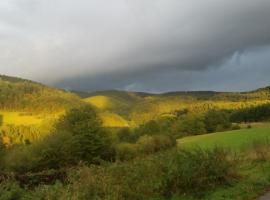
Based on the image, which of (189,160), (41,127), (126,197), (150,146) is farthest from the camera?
(41,127)

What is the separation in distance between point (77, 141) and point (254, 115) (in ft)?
292

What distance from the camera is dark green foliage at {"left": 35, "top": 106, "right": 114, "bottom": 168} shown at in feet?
228

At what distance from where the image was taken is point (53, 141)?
71.9m

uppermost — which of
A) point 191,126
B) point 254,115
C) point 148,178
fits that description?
point 254,115

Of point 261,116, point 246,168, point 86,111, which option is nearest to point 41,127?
point 261,116

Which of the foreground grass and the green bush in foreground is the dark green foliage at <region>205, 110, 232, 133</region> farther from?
the green bush in foreground

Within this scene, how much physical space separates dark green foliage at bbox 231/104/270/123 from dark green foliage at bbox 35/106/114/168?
255 feet

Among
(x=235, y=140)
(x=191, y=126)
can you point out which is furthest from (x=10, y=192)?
(x=191, y=126)

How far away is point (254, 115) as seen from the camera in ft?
484

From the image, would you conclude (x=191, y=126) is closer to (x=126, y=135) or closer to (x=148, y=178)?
(x=126, y=135)

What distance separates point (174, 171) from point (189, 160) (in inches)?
38.0

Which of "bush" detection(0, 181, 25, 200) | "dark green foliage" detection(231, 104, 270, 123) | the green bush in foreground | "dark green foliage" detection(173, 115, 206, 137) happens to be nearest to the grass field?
the green bush in foreground

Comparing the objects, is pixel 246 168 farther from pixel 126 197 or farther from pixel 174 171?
pixel 126 197

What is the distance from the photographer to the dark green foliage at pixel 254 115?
14175cm
